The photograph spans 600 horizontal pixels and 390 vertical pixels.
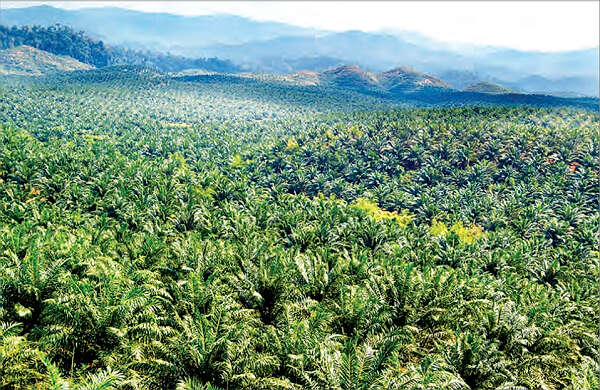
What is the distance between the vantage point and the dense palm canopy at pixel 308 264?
15.9 m

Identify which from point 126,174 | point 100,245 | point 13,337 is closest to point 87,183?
point 126,174

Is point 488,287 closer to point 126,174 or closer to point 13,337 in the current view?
point 13,337

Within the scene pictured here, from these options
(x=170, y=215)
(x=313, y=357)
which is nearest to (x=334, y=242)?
(x=170, y=215)

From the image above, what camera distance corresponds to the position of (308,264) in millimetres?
25859

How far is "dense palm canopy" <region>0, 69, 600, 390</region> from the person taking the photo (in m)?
15.9

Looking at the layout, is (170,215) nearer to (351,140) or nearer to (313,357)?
(313,357)

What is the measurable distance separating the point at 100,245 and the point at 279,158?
55.5 metres

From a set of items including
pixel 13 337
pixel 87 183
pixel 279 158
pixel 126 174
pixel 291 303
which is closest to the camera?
pixel 13 337

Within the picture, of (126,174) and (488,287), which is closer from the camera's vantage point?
(488,287)

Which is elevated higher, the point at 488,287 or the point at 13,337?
the point at 13,337

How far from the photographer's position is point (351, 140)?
287ft

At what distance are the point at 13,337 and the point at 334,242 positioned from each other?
85.4ft

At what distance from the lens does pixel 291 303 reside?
21.6 metres

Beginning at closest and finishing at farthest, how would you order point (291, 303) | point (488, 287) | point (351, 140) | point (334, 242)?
point (291, 303) → point (488, 287) → point (334, 242) → point (351, 140)
